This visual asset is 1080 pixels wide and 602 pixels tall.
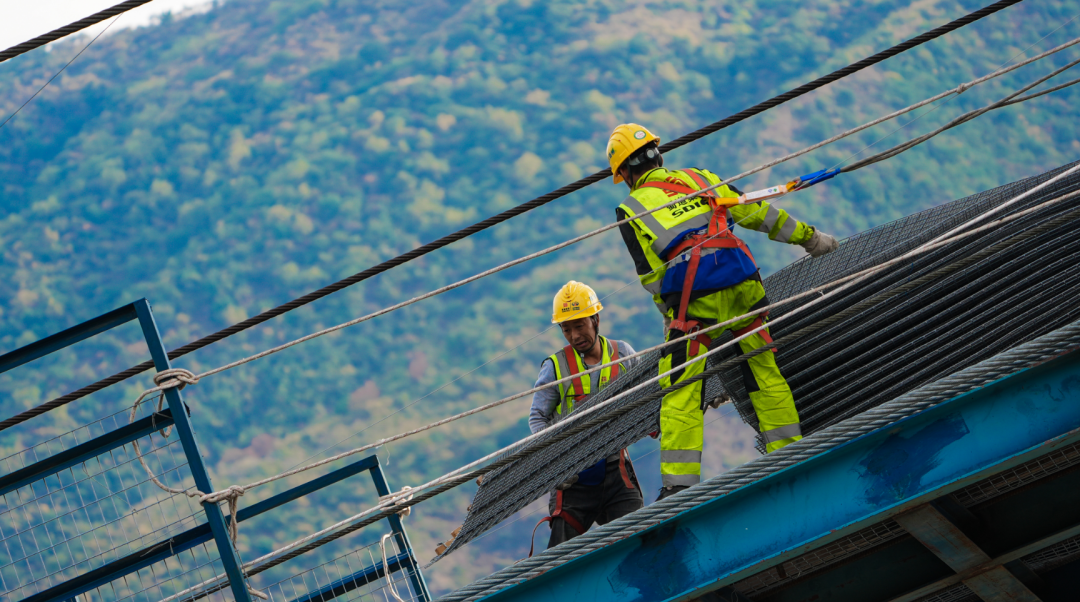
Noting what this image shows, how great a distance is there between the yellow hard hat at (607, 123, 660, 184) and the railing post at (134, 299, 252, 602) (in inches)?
84.3

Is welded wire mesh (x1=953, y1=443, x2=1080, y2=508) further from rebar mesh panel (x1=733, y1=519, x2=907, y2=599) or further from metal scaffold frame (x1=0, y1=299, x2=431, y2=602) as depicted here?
metal scaffold frame (x1=0, y1=299, x2=431, y2=602)

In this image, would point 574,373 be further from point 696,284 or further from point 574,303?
point 696,284

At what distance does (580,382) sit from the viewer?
220 inches

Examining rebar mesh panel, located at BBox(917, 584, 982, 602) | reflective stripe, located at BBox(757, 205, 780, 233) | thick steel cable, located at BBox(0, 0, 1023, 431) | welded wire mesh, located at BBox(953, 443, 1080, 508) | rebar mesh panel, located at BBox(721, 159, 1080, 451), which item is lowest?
rebar mesh panel, located at BBox(917, 584, 982, 602)

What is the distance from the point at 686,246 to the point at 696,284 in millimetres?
175

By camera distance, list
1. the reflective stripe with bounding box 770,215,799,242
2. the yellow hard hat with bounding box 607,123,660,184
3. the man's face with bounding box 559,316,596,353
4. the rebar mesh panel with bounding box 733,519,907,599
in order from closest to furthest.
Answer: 1. the rebar mesh panel with bounding box 733,519,907,599
2. the reflective stripe with bounding box 770,215,799,242
3. the yellow hard hat with bounding box 607,123,660,184
4. the man's face with bounding box 559,316,596,353

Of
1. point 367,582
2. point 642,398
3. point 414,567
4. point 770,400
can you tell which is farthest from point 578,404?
→ point 642,398

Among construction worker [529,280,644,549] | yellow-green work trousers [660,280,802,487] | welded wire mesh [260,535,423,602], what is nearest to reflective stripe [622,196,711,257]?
yellow-green work trousers [660,280,802,487]

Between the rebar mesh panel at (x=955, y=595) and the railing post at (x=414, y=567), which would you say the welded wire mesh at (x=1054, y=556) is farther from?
the railing post at (x=414, y=567)

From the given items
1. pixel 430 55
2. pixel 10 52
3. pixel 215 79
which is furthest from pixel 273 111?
pixel 10 52

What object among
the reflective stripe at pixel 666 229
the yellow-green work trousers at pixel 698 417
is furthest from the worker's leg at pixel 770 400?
the reflective stripe at pixel 666 229

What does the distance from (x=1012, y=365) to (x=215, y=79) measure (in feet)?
216

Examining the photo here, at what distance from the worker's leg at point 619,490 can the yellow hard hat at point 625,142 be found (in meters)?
1.86

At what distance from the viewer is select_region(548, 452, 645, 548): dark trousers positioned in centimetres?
536
